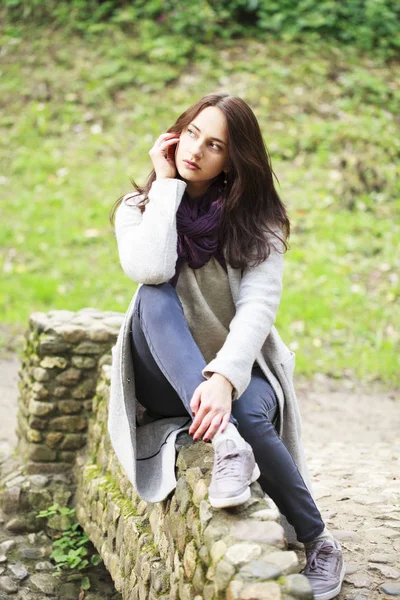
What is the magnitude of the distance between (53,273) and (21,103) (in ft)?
12.5

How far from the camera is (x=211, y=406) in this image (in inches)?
94.3

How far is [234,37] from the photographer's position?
11.4m

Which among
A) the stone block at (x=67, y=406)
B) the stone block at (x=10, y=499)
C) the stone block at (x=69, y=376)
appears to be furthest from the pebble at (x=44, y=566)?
the stone block at (x=69, y=376)

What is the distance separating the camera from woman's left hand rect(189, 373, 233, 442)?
94.2 inches

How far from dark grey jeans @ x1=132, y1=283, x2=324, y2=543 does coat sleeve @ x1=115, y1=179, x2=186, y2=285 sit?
70 millimetres

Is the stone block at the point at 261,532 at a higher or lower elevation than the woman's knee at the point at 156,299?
lower

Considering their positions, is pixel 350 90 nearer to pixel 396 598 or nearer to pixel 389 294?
pixel 389 294

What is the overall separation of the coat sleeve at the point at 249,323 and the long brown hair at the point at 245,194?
5 centimetres

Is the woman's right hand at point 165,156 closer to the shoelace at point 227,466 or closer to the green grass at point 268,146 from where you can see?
the shoelace at point 227,466

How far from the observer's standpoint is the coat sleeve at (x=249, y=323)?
8.15 ft

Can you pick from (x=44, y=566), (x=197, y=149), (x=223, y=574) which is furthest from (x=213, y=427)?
(x=44, y=566)

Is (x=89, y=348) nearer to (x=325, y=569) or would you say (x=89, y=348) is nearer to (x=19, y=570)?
(x=19, y=570)

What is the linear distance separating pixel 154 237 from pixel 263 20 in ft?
30.6

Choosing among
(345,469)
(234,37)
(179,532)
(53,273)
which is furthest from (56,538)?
(234,37)
